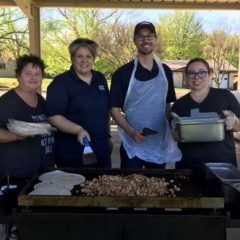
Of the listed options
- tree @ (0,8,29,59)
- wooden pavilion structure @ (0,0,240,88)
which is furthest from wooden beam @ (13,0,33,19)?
tree @ (0,8,29,59)

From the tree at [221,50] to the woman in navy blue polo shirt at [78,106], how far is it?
16171 millimetres

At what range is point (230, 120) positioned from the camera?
2633mm

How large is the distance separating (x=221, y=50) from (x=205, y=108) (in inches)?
675

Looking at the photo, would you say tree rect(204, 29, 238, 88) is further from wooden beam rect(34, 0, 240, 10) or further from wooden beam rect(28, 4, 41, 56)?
wooden beam rect(28, 4, 41, 56)

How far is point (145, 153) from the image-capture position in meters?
3.15

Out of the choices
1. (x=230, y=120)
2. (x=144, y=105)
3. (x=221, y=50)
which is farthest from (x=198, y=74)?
(x=221, y=50)

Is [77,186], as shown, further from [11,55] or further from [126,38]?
[11,55]

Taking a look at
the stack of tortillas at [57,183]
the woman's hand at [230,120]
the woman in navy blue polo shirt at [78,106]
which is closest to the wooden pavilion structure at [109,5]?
the woman in navy blue polo shirt at [78,106]

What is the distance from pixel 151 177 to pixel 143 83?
2.65 ft

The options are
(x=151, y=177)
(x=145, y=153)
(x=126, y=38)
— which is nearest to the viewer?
(x=151, y=177)

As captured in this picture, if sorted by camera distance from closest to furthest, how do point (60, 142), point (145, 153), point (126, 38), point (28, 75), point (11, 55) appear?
point (28, 75)
point (60, 142)
point (145, 153)
point (126, 38)
point (11, 55)

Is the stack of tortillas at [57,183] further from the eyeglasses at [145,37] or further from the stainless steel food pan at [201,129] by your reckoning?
the eyeglasses at [145,37]

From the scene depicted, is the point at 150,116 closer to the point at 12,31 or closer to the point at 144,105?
the point at 144,105

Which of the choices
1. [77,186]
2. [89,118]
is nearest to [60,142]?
[89,118]
